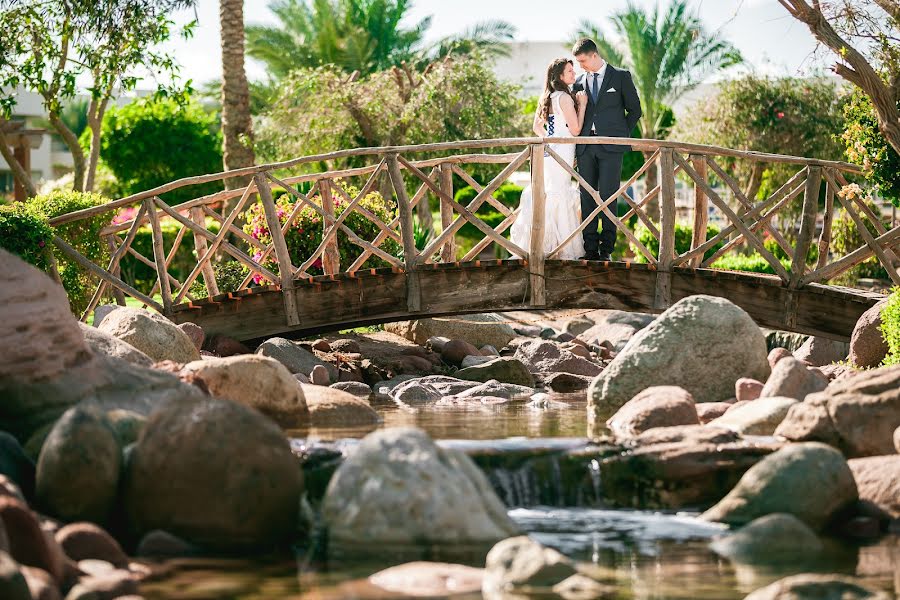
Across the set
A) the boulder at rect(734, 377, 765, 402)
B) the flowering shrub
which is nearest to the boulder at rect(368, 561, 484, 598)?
the boulder at rect(734, 377, 765, 402)

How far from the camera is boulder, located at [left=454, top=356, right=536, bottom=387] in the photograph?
1187 cm

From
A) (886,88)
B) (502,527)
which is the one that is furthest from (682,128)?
(502,527)

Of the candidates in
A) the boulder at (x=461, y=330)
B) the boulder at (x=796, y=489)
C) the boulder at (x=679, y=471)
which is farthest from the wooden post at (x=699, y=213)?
the boulder at (x=796, y=489)

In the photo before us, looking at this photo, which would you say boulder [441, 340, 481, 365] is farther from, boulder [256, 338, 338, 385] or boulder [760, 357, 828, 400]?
boulder [760, 357, 828, 400]

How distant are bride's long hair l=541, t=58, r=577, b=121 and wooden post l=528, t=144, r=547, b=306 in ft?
2.12

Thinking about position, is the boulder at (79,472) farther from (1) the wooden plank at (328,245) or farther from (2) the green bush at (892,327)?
(1) the wooden plank at (328,245)

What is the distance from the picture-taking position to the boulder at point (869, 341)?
10336 mm

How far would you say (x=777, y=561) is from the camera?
5605 mm

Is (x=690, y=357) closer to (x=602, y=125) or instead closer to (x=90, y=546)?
(x=602, y=125)

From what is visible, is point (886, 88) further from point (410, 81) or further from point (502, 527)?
point (410, 81)

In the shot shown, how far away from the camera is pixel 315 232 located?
14062mm

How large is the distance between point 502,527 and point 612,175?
6944 millimetres

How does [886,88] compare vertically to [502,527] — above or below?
above

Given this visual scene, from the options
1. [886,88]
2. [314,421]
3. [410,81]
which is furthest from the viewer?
[410,81]
